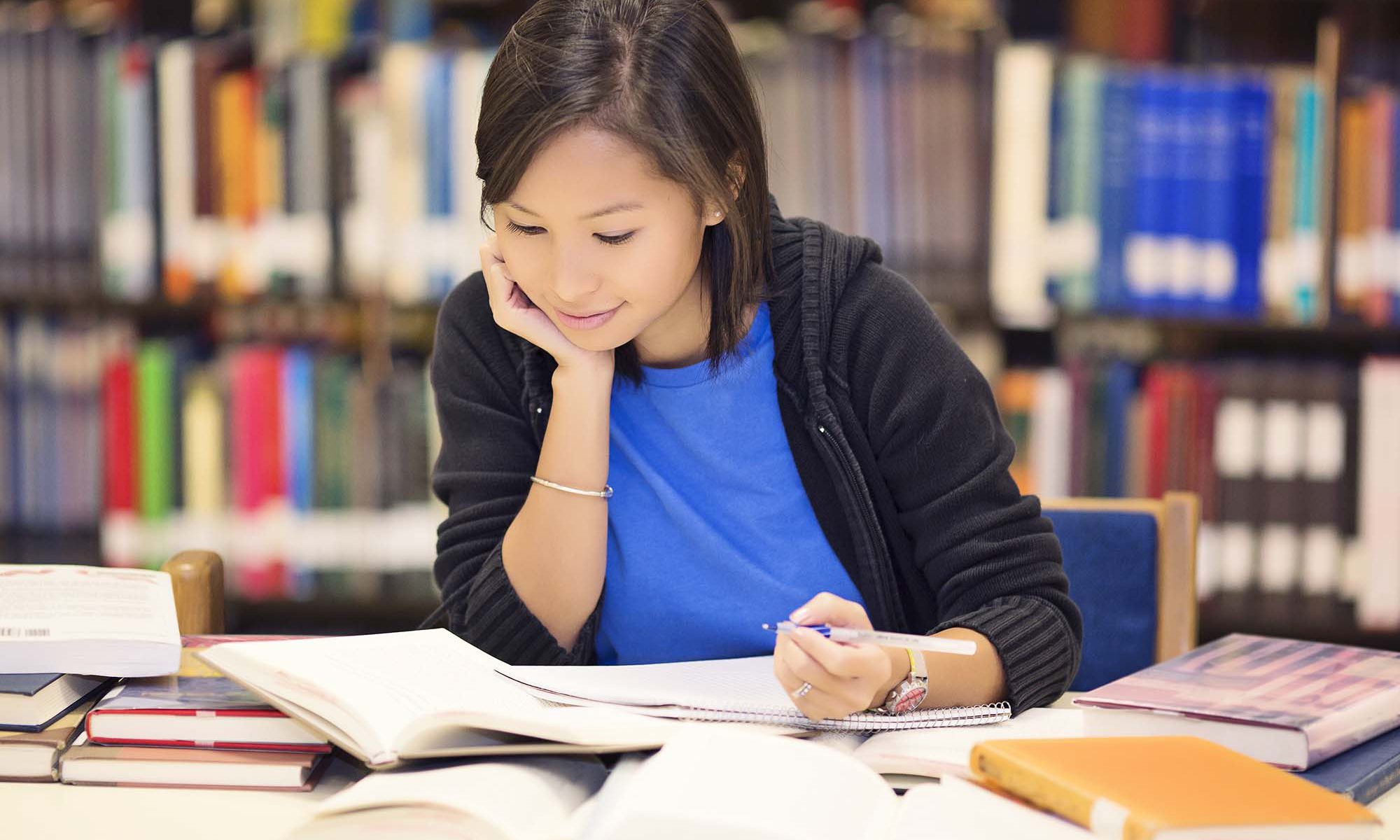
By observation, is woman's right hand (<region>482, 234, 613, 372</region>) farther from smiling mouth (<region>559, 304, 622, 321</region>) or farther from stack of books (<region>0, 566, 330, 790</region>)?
stack of books (<region>0, 566, 330, 790</region>)

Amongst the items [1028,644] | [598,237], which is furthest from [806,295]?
[1028,644]

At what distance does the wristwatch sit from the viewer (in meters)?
0.97

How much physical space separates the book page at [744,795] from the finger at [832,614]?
0.14 meters

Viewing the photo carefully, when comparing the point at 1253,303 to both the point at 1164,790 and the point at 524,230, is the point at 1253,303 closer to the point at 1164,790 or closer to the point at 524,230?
the point at 524,230

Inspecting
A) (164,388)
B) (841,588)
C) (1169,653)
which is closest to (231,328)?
(164,388)

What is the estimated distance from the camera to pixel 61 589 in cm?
105

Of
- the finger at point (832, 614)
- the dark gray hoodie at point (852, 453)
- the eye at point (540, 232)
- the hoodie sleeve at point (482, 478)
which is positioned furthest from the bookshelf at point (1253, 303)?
the finger at point (832, 614)

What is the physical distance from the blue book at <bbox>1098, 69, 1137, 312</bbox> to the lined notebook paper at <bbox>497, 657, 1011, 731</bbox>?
4.19 ft

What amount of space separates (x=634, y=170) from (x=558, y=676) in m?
0.38

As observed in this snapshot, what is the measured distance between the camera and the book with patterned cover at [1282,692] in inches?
32.8

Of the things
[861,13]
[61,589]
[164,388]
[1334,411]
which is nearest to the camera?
[61,589]

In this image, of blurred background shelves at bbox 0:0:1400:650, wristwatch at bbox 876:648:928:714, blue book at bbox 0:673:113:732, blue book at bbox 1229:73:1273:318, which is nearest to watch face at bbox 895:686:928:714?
wristwatch at bbox 876:648:928:714

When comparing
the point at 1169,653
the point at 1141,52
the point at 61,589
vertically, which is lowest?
the point at 1169,653

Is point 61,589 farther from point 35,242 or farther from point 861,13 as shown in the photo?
point 861,13
